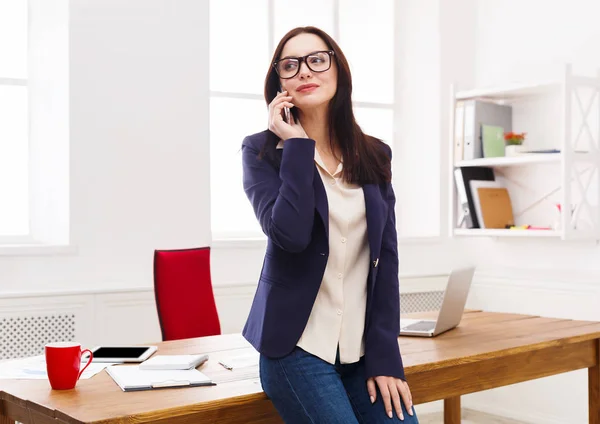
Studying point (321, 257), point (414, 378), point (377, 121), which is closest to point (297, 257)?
point (321, 257)

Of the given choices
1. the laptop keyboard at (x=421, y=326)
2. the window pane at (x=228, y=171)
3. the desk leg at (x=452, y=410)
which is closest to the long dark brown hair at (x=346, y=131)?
the laptop keyboard at (x=421, y=326)

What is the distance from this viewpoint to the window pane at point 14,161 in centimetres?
375

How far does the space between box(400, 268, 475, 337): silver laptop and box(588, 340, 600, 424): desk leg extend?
0.56 metres

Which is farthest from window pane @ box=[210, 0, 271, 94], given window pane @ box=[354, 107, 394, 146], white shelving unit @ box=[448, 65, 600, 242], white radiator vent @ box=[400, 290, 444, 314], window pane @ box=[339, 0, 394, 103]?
white radiator vent @ box=[400, 290, 444, 314]

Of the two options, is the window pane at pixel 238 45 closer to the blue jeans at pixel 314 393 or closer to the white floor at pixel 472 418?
the white floor at pixel 472 418

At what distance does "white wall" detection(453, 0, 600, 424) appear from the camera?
159 inches

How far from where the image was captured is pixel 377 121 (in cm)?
493

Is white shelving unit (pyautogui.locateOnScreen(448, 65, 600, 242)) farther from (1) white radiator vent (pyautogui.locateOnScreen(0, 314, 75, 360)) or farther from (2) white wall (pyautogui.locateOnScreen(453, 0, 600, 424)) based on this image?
(1) white radiator vent (pyautogui.locateOnScreen(0, 314, 75, 360))

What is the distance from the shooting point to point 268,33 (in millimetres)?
4418

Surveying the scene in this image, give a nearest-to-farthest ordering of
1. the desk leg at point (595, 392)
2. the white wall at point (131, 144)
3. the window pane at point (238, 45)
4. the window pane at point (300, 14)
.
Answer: the desk leg at point (595, 392) < the white wall at point (131, 144) < the window pane at point (238, 45) < the window pane at point (300, 14)

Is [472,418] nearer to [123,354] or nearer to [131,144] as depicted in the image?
[131,144]

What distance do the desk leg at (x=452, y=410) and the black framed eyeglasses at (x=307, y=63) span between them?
6.06ft

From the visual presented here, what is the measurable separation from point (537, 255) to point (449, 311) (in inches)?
71.4

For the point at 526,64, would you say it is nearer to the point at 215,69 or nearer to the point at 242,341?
the point at 215,69
